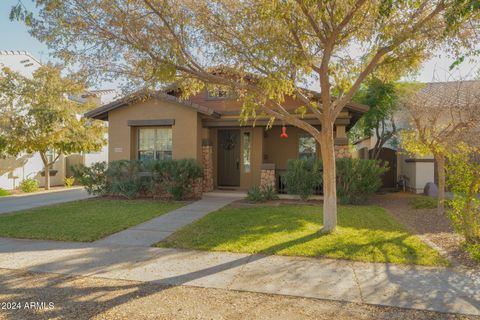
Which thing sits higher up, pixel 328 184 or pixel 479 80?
pixel 479 80

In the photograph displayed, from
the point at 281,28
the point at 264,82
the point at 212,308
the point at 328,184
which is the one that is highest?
the point at 281,28

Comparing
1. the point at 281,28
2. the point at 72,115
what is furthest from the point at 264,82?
the point at 72,115

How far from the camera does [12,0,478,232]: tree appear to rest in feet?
21.8

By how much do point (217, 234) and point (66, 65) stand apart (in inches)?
201

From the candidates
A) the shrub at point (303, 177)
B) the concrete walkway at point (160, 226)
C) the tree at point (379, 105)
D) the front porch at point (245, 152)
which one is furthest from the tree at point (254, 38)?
the tree at point (379, 105)

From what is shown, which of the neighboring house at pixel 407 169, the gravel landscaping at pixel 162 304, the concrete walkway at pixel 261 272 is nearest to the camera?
the gravel landscaping at pixel 162 304

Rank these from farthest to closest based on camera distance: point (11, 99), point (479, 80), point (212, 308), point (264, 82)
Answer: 1. point (11, 99)
2. point (479, 80)
3. point (264, 82)
4. point (212, 308)

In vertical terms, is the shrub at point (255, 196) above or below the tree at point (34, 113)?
below

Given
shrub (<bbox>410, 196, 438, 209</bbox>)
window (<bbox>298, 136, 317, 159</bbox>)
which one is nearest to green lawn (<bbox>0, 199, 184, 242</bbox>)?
window (<bbox>298, 136, 317, 159</bbox>)

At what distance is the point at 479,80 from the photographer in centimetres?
984

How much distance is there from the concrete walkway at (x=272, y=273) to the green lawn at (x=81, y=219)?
1.10 m

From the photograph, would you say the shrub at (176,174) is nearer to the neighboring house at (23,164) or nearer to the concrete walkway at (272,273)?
the concrete walkway at (272,273)

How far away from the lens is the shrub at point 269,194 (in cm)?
1198

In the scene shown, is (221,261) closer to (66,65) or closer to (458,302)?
(458,302)
